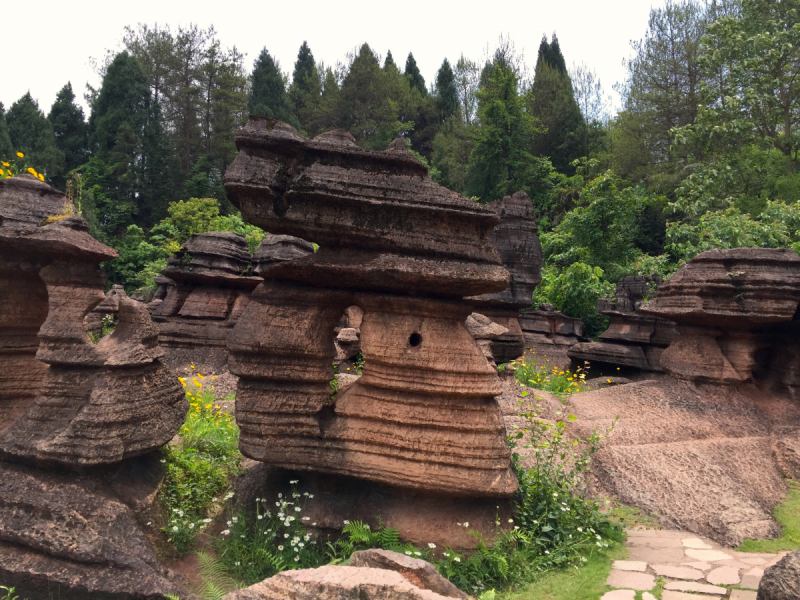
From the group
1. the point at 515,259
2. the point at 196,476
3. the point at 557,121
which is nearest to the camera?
the point at 196,476

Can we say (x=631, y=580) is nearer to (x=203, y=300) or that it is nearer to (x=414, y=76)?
(x=203, y=300)

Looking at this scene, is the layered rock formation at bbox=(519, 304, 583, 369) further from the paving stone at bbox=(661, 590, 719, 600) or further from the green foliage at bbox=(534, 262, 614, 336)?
the paving stone at bbox=(661, 590, 719, 600)

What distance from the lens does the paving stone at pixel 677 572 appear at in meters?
4.08

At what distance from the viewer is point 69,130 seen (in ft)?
118

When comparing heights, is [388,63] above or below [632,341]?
above

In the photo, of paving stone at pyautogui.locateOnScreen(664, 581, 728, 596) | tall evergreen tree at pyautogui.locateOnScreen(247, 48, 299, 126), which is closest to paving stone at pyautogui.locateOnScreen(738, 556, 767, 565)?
paving stone at pyautogui.locateOnScreen(664, 581, 728, 596)

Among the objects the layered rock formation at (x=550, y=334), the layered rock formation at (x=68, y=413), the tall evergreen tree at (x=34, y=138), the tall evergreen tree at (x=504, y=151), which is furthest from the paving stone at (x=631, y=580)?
the tall evergreen tree at (x=34, y=138)

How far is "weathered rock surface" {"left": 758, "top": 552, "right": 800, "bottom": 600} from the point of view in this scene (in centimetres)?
278

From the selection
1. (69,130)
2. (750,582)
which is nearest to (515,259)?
(750,582)

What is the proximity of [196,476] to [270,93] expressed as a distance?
3456cm

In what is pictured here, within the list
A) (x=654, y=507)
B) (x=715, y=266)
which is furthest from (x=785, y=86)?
(x=654, y=507)

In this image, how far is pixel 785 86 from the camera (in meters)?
19.7

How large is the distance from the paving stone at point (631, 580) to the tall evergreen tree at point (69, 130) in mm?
39005

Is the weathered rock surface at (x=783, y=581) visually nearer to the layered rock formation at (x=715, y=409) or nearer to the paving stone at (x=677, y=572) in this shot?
the paving stone at (x=677, y=572)
